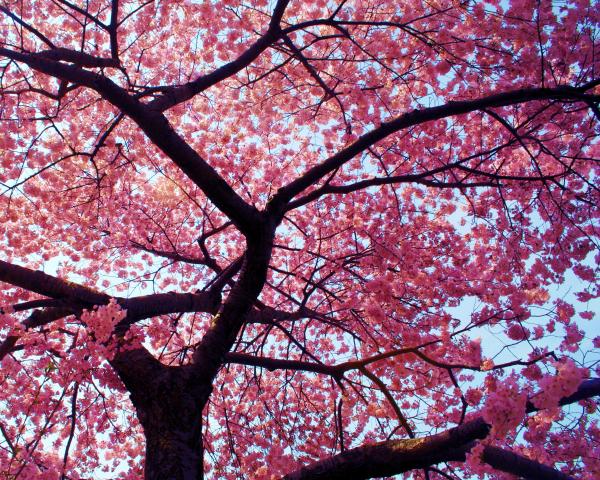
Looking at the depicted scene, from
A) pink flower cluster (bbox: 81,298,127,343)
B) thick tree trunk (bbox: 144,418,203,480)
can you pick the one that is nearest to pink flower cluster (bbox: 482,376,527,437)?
thick tree trunk (bbox: 144,418,203,480)

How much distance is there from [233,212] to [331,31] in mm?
5127

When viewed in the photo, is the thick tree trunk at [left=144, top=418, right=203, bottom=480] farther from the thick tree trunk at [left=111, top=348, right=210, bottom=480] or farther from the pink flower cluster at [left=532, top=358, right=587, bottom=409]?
the pink flower cluster at [left=532, top=358, right=587, bottom=409]

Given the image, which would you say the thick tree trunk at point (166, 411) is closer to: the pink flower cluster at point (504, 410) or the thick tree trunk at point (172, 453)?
the thick tree trunk at point (172, 453)

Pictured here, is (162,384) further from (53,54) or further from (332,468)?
(53,54)

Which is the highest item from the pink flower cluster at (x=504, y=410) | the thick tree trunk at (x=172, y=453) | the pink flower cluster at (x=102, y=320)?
the pink flower cluster at (x=102, y=320)

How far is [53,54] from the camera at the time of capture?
15.2 ft

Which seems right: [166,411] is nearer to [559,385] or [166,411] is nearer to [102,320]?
[102,320]

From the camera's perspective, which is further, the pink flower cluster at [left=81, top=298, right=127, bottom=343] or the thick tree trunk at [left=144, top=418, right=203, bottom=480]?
the pink flower cluster at [left=81, top=298, right=127, bottom=343]

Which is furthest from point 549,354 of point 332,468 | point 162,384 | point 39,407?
point 39,407

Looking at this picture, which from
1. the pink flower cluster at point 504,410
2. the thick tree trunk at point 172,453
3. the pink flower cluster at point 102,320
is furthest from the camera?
the pink flower cluster at point 102,320

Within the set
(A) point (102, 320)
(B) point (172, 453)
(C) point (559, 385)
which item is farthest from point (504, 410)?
(A) point (102, 320)

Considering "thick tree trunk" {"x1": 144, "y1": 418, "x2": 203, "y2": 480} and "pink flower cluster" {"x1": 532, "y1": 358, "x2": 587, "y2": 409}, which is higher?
"thick tree trunk" {"x1": 144, "y1": 418, "x2": 203, "y2": 480}

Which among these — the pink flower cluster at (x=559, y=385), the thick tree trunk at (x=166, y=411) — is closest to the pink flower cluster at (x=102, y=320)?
the thick tree trunk at (x=166, y=411)

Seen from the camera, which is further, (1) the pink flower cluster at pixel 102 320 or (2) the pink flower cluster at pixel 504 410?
(1) the pink flower cluster at pixel 102 320
